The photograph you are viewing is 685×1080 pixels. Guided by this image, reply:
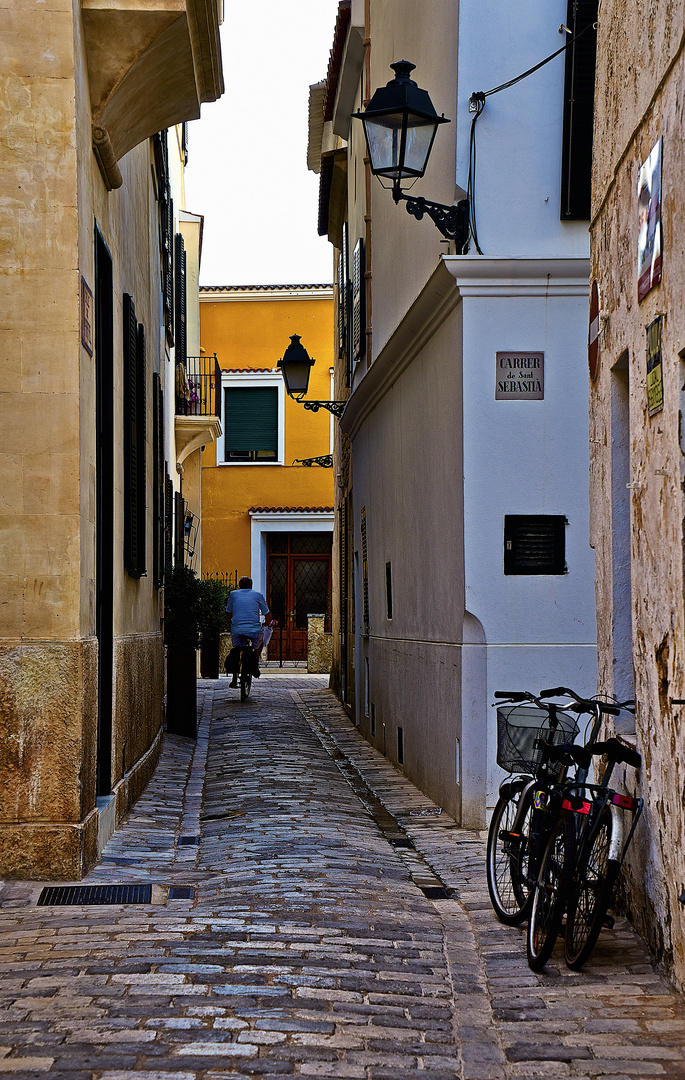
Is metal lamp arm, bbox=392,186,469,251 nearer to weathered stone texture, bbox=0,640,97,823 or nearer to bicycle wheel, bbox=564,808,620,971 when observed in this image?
weathered stone texture, bbox=0,640,97,823

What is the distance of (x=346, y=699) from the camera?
1744cm

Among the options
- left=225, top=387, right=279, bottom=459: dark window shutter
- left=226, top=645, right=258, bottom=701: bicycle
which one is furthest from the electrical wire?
left=225, top=387, right=279, bottom=459: dark window shutter

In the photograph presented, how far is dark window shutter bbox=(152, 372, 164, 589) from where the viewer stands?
477 inches

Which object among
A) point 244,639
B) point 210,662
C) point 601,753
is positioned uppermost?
point 244,639

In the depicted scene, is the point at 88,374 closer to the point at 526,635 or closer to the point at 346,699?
the point at 526,635

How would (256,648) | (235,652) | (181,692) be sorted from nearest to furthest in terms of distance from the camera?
(181,692)
(256,648)
(235,652)

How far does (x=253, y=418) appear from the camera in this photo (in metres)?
31.1

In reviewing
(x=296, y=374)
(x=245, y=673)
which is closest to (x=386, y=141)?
(x=296, y=374)

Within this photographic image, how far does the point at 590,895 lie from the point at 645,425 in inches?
77.3

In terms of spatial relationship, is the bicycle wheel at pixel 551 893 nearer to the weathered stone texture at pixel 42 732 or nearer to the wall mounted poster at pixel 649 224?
the wall mounted poster at pixel 649 224

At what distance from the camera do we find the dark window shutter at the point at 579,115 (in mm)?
8523

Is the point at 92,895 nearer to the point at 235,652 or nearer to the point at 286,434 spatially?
the point at 235,652

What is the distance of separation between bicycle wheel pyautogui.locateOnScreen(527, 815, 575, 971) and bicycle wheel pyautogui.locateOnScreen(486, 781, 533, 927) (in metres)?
0.37

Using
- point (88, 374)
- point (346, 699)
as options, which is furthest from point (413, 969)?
point (346, 699)
